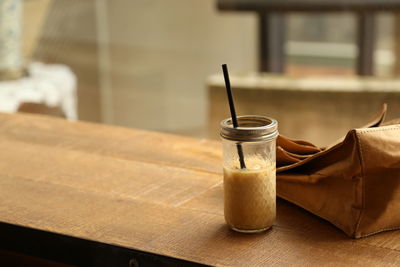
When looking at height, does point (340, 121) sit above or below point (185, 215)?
below

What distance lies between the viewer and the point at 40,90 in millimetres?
2561

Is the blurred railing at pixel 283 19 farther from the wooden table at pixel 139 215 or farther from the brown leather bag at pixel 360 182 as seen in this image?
the brown leather bag at pixel 360 182

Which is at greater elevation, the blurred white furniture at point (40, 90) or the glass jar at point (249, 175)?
the glass jar at point (249, 175)

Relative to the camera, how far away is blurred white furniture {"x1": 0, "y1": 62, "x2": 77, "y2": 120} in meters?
2.43

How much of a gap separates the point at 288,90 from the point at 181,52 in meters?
1.35

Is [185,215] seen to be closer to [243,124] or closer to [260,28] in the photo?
[243,124]

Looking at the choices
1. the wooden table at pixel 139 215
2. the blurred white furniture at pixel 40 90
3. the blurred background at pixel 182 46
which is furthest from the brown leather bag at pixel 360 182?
the blurred background at pixel 182 46

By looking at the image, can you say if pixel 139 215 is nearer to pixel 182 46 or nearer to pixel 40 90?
pixel 40 90

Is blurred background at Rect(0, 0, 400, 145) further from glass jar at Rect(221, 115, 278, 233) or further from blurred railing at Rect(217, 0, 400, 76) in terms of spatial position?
glass jar at Rect(221, 115, 278, 233)

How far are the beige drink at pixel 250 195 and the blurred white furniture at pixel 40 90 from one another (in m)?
1.50

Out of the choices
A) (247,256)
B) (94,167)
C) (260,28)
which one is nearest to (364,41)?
(260,28)

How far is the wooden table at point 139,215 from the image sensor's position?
3.01 ft

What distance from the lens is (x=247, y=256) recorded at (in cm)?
90

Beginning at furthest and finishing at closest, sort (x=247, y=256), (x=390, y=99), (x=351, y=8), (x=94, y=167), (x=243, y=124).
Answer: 1. (x=351, y=8)
2. (x=390, y=99)
3. (x=94, y=167)
4. (x=243, y=124)
5. (x=247, y=256)
